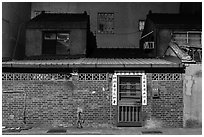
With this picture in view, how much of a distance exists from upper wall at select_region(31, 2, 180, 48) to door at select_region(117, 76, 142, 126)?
30.2 ft

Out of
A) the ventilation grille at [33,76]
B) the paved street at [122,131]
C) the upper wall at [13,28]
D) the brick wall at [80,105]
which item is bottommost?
the paved street at [122,131]

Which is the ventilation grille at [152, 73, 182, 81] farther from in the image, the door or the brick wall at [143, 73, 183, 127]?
the door

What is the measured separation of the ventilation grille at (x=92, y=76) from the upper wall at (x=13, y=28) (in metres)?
5.48

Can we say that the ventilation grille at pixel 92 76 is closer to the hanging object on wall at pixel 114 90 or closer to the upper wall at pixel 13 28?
the hanging object on wall at pixel 114 90

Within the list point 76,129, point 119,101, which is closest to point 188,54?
point 119,101

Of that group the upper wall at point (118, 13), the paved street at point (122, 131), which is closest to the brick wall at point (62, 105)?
the paved street at point (122, 131)

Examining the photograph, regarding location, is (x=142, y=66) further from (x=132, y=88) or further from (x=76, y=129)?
(x=76, y=129)

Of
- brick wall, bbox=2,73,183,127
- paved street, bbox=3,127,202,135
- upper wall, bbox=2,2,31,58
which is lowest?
paved street, bbox=3,127,202,135

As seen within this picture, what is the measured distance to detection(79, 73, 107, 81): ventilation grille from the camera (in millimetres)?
12125

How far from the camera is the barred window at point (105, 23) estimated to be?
21281mm

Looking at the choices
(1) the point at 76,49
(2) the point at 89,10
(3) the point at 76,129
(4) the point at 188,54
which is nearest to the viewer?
(3) the point at 76,129

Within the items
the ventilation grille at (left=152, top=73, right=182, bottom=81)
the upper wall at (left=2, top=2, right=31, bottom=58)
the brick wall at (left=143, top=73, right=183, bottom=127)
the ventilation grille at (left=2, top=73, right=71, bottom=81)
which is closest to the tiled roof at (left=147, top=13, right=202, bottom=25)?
the ventilation grille at (left=152, top=73, right=182, bottom=81)

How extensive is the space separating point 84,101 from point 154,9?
39.7 feet

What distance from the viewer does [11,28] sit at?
16578 millimetres
